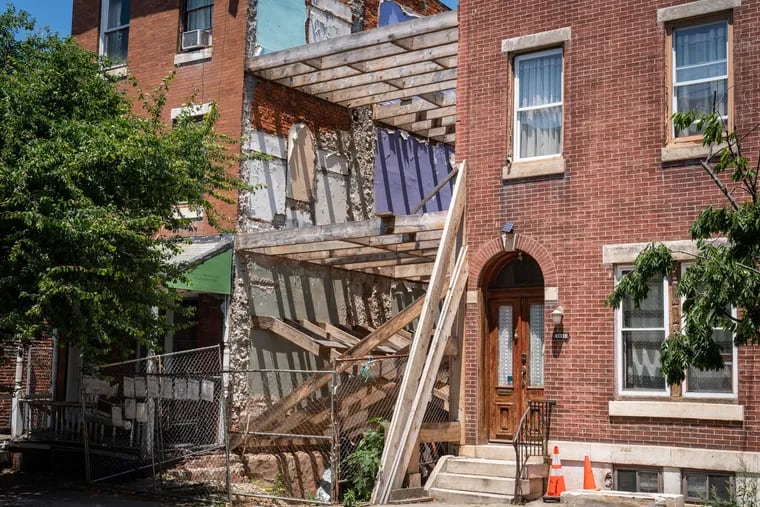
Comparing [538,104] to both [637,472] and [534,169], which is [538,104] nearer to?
[534,169]

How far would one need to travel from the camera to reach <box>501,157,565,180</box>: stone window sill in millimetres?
14031

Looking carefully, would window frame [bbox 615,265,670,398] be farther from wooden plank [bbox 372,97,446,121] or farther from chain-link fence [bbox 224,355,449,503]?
wooden plank [bbox 372,97,446,121]

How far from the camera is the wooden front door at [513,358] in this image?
566 inches

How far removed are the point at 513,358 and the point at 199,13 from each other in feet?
32.7

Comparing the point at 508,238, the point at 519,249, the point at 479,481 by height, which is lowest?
the point at 479,481

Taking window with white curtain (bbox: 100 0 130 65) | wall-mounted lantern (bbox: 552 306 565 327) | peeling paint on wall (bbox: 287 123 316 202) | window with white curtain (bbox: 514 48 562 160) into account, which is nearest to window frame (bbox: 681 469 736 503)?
wall-mounted lantern (bbox: 552 306 565 327)

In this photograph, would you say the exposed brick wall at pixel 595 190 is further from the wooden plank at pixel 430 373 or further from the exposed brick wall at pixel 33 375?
the exposed brick wall at pixel 33 375

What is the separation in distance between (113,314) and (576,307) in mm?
6335

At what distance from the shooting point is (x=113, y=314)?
12977 mm

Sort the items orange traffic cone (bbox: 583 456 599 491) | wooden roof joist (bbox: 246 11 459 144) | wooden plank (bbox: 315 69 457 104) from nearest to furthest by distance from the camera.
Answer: orange traffic cone (bbox: 583 456 599 491)
wooden roof joist (bbox: 246 11 459 144)
wooden plank (bbox: 315 69 457 104)

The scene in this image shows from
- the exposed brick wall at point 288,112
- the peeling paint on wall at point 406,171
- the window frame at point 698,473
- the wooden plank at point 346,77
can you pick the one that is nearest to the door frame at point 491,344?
the window frame at point 698,473

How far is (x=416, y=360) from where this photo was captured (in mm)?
13719

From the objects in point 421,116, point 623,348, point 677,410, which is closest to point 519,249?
point 623,348

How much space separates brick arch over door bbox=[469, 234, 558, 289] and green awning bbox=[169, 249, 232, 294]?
5074 mm
